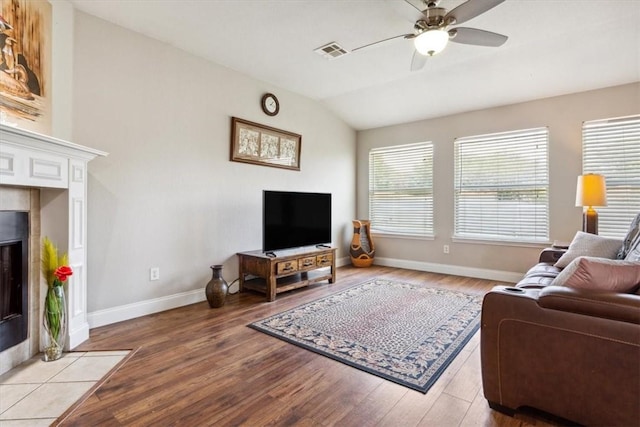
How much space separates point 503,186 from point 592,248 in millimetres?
1909

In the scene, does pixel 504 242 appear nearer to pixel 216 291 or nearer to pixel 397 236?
pixel 397 236

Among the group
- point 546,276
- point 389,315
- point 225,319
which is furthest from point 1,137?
point 546,276

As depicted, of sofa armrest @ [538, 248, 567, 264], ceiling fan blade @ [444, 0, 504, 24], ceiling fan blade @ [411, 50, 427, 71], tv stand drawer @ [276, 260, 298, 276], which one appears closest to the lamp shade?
sofa armrest @ [538, 248, 567, 264]

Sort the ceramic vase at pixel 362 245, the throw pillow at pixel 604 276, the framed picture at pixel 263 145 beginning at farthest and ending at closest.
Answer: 1. the ceramic vase at pixel 362 245
2. the framed picture at pixel 263 145
3. the throw pillow at pixel 604 276

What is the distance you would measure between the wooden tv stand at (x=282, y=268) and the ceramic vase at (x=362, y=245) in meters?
1.20

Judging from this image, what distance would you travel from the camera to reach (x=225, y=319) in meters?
2.93

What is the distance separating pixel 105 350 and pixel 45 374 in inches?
14.0

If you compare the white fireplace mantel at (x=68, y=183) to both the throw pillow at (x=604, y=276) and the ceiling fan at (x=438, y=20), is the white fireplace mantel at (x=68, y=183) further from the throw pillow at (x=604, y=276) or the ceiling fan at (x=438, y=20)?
the throw pillow at (x=604, y=276)

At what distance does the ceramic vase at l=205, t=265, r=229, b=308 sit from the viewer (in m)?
3.21

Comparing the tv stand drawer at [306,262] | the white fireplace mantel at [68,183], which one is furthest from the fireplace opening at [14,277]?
the tv stand drawer at [306,262]

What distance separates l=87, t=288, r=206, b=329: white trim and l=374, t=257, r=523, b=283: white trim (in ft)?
10.5

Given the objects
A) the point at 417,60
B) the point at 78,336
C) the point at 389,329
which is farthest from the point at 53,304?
the point at 417,60

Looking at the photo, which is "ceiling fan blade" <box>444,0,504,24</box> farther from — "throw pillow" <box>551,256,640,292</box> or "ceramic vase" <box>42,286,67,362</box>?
"ceramic vase" <box>42,286,67,362</box>

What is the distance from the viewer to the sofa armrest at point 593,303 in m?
1.31
